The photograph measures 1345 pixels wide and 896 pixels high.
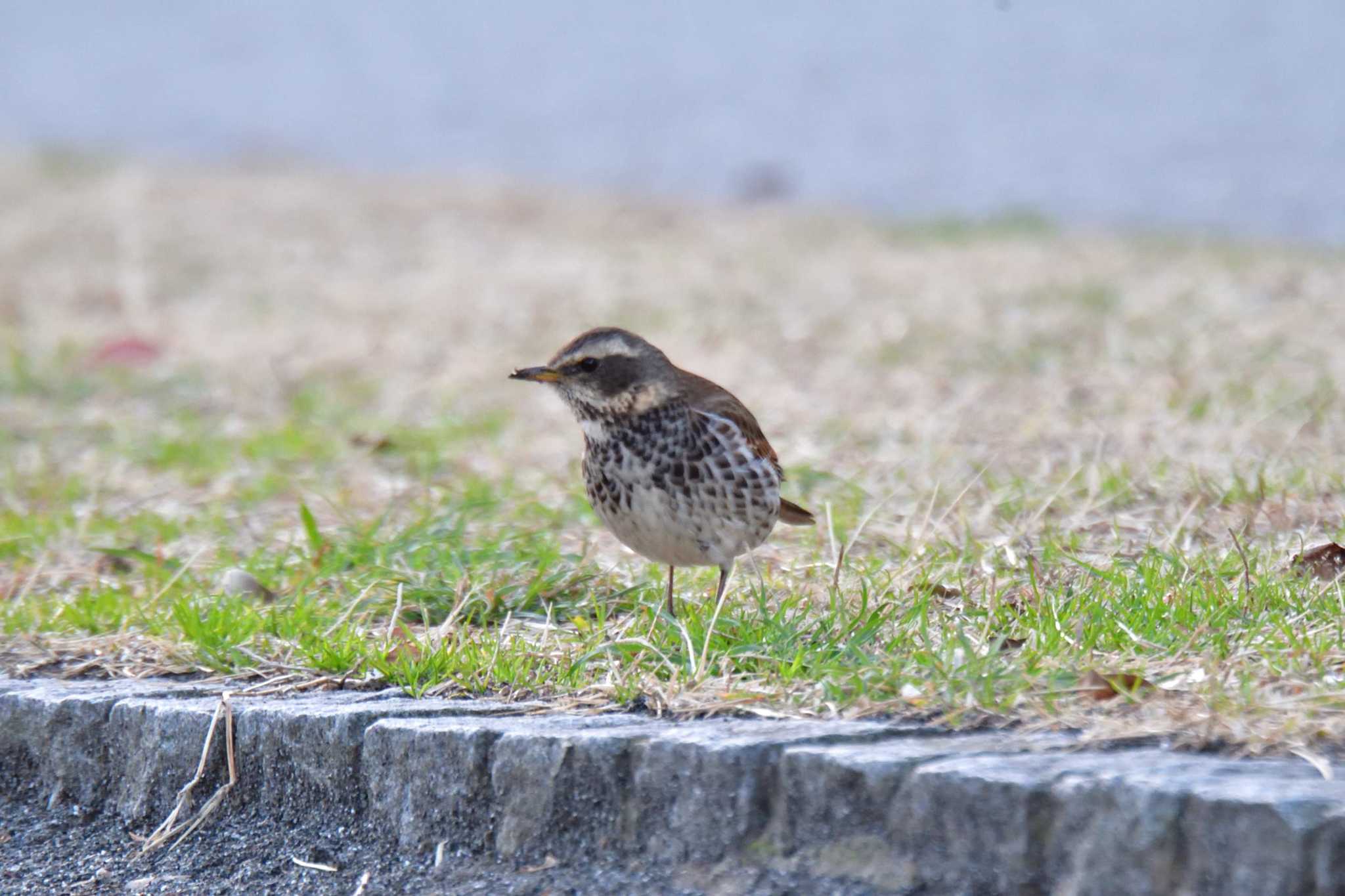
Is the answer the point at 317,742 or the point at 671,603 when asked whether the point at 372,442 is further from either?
the point at 317,742

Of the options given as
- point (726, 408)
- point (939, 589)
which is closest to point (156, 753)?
point (726, 408)

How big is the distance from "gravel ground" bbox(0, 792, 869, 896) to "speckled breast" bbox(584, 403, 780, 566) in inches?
39.9

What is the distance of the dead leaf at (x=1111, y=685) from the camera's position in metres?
3.17

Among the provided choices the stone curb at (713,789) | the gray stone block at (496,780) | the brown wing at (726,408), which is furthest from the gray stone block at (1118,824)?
the brown wing at (726,408)

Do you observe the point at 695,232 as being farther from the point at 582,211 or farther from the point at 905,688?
the point at 905,688

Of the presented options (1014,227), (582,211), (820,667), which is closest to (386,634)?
(820,667)

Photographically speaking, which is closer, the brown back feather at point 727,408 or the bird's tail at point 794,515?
the brown back feather at point 727,408

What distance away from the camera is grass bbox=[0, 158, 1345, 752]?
3.51 metres

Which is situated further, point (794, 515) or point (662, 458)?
point (794, 515)

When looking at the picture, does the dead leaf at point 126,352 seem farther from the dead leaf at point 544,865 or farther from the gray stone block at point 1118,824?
the gray stone block at point 1118,824

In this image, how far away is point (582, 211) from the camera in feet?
47.2

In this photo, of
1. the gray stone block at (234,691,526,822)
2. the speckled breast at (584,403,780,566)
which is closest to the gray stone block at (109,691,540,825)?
the gray stone block at (234,691,526,822)

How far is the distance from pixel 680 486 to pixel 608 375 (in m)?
0.37

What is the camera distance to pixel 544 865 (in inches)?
127
